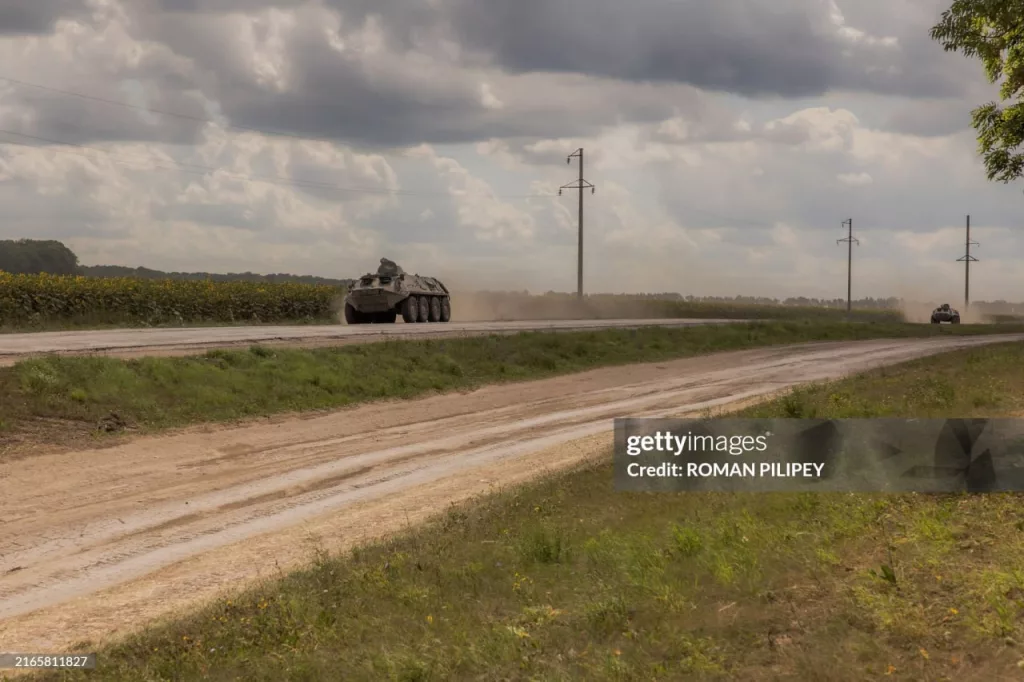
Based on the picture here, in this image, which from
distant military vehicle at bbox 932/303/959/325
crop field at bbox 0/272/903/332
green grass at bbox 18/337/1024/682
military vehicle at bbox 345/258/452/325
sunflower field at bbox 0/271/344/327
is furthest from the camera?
distant military vehicle at bbox 932/303/959/325

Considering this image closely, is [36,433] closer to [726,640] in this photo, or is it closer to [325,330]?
[726,640]

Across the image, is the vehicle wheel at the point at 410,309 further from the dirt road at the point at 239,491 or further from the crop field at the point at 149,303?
the dirt road at the point at 239,491

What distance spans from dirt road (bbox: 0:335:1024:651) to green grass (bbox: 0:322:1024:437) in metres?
0.90

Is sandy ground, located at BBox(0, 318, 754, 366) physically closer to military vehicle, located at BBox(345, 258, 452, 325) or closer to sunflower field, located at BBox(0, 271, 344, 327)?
military vehicle, located at BBox(345, 258, 452, 325)

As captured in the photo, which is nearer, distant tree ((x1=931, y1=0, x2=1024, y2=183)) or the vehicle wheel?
distant tree ((x1=931, y1=0, x2=1024, y2=183))

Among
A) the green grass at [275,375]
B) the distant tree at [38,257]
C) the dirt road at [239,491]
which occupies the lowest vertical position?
the dirt road at [239,491]

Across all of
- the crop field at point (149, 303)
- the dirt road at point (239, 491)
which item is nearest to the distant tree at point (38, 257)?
the crop field at point (149, 303)

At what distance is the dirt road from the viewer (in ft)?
29.9

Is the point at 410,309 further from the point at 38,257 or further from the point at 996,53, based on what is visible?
the point at 38,257

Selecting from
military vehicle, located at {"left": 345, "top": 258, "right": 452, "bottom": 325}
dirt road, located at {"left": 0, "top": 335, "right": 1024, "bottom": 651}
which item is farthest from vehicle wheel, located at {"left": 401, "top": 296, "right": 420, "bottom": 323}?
dirt road, located at {"left": 0, "top": 335, "right": 1024, "bottom": 651}

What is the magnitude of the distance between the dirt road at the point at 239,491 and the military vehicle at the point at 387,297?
15.1m

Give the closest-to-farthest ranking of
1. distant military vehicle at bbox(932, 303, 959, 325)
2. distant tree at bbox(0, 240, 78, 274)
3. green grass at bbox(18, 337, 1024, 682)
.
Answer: green grass at bbox(18, 337, 1024, 682), distant military vehicle at bbox(932, 303, 959, 325), distant tree at bbox(0, 240, 78, 274)

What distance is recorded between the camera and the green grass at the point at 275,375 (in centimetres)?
1620

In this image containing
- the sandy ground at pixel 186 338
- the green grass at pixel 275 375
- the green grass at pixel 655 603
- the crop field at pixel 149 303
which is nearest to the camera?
the green grass at pixel 655 603
